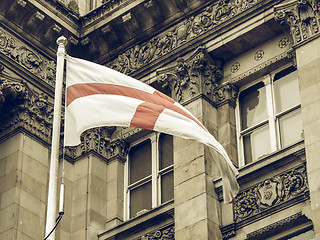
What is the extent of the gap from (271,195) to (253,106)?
378cm

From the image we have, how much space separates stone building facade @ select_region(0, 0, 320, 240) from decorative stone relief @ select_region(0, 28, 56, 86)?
0.14ft

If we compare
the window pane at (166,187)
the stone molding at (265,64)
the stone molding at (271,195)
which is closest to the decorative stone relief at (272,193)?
the stone molding at (271,195)

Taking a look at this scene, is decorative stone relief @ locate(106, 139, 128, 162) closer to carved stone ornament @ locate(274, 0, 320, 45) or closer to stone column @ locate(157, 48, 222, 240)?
stone column @ locate(157, 48, 222, 240)

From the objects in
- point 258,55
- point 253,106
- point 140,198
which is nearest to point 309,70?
point 253,106

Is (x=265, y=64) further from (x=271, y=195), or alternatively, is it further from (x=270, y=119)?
(x=271, y=195)

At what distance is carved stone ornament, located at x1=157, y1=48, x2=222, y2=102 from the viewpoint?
100 feet

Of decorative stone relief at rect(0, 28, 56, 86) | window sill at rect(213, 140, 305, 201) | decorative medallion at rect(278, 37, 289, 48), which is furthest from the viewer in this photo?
decorative stone relief at rect(0, 28, 56, 86)

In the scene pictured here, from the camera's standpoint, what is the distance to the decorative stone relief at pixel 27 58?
31.7 m

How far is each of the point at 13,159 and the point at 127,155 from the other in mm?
3773

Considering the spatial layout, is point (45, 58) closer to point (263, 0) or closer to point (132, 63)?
point (132, 63)

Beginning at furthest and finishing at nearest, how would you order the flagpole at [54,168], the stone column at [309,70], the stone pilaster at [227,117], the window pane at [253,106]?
the window pane at [253,106], the stone pilaster at [227,117], the stone column at [309,70], the flagpole at [54,168]

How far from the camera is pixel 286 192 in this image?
2681cm

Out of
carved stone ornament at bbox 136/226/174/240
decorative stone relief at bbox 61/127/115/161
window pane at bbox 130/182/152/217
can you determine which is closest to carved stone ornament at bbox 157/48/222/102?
window pane at bbox 130/182/152/217

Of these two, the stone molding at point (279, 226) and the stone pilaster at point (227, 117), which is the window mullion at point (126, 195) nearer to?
the stone pilaster at point (227, 117)
